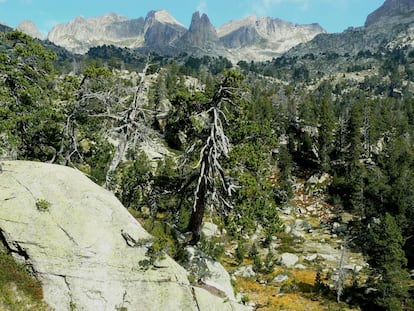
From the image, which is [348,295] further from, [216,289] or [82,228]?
[82,228]

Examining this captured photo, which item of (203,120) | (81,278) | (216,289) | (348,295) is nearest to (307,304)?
(348,295)

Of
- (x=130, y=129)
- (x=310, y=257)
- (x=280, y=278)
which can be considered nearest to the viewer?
(x=130, y=129)

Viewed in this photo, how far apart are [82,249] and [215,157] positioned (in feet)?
24.9

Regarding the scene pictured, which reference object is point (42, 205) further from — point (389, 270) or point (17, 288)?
point (389, 270)

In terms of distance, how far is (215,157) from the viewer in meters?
19.6

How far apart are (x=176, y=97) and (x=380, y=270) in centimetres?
3030

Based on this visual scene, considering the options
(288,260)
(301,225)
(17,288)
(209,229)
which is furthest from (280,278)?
(17,288)

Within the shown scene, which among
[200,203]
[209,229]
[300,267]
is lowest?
[300,267]

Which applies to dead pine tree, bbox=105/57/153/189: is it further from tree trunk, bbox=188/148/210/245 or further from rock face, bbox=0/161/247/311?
rock face, bbox=0/161/247/311

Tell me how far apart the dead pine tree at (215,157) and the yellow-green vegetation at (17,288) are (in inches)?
313

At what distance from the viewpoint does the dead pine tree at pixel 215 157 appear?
1964 cm

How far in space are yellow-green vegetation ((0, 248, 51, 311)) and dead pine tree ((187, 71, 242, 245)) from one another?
7.96m

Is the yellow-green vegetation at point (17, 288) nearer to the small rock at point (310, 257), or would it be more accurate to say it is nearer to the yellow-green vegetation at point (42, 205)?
the yellow-green vegetation at point (42, 205)

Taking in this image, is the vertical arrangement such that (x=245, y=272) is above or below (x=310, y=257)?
above
